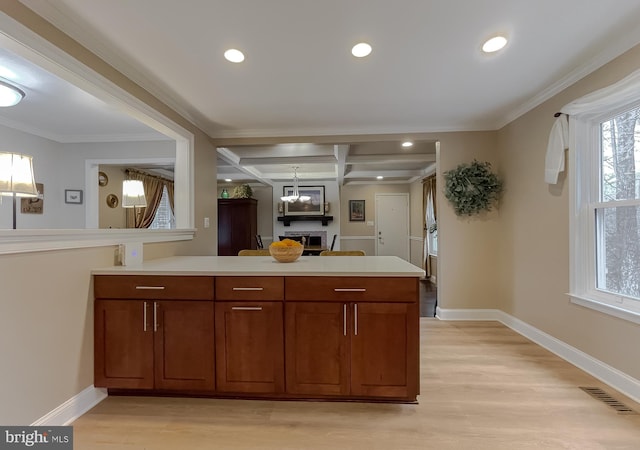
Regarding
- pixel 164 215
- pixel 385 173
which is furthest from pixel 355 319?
pixel 164 215

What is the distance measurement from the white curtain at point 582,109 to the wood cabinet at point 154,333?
2875 millimetres

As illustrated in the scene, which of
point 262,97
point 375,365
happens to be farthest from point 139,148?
A: point 375,365

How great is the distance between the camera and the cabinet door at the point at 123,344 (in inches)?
76.5

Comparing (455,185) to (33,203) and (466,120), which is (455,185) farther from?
(33,203)

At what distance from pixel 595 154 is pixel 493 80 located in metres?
0.96

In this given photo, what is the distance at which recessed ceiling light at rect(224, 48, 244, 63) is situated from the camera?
2112 millimetres

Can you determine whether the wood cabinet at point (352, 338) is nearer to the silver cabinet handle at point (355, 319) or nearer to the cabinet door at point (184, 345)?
the silver cabinet handle at point (355, 319)

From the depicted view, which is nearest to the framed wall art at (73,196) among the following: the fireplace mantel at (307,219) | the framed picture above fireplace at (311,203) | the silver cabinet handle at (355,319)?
the silver cabinet handle at (355,319)

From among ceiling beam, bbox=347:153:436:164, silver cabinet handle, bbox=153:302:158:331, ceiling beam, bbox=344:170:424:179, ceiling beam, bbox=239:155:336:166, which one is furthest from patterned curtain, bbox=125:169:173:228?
silver cabinet handle, bbox=153:302:158:331

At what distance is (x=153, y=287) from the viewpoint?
1945 mm

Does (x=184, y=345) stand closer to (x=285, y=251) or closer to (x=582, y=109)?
(x=285, y=251)

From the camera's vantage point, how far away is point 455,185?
137 inches

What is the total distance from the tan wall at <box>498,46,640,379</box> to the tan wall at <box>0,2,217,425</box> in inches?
135

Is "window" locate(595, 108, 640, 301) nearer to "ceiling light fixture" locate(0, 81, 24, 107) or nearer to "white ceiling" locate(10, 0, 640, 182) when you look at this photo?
"white ceiling" locate(10, 0, 640, 182)
